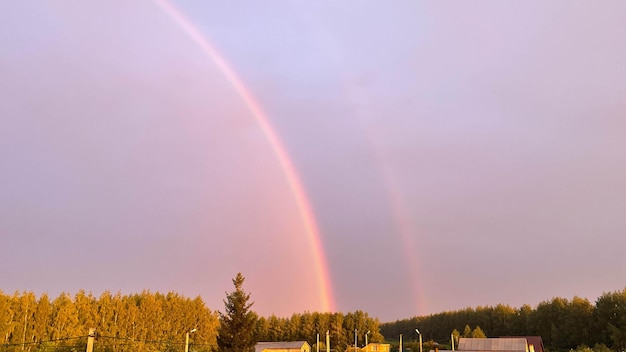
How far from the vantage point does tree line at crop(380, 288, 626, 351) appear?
256ft

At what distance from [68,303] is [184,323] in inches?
919

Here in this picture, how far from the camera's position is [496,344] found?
74.8m

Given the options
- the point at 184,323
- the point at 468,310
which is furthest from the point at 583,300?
the point at 184,323

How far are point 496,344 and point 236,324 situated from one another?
187ft

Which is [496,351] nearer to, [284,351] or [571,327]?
[571,327]

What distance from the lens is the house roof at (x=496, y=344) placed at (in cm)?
7138

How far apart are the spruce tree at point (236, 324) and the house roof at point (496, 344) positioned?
5207 centimetres

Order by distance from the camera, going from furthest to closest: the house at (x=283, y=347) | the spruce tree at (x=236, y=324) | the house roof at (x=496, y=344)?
the house at (x=283, y=347), the house roof at (x=496, y=344), the spruce tree at (x=236, y=324)

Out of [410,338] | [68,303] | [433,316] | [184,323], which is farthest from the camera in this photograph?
[410,338]

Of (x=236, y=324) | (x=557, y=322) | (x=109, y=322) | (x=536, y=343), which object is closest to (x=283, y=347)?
(x=109, y=322)

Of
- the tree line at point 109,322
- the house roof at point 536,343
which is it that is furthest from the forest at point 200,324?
the house roof at point 536,343

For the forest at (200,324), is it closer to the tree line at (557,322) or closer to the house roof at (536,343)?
the tree line at (557,322)

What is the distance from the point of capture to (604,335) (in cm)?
7950

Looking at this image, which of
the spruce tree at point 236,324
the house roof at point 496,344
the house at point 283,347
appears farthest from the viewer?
the house at point 283,347
